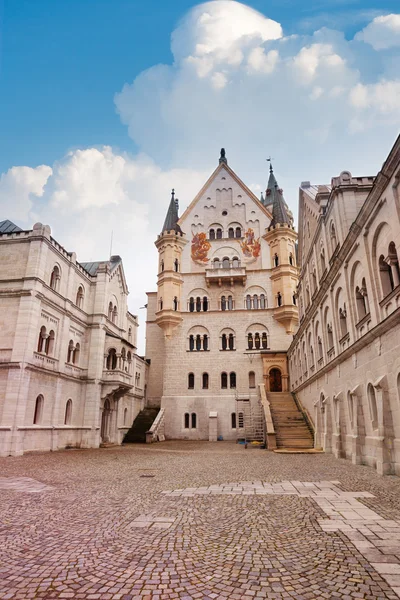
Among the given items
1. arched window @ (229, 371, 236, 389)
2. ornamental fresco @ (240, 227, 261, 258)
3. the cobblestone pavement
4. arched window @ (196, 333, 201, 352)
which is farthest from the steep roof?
the cobblestone pavement

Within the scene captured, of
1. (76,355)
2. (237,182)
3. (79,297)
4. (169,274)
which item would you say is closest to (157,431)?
(76,355)

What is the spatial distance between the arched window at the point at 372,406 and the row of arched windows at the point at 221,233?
3297cm

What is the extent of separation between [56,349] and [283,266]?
25.3 m

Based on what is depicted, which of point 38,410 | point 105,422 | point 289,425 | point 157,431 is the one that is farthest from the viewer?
point 157,431

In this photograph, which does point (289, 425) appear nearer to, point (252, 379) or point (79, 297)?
point (252, 379)

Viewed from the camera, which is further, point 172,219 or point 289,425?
point 172,219

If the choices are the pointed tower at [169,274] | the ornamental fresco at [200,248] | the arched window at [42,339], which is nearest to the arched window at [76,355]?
the arched window at [42,339]

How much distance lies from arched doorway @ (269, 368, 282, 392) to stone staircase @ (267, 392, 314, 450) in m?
5.90

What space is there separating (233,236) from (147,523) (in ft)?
134

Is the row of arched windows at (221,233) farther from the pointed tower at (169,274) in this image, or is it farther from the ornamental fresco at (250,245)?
the pointed tower at (169,274)

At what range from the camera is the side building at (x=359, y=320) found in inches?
487

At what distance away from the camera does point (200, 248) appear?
148 feet

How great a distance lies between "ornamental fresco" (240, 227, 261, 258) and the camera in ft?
145

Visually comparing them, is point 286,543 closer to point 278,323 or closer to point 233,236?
point 278,323
